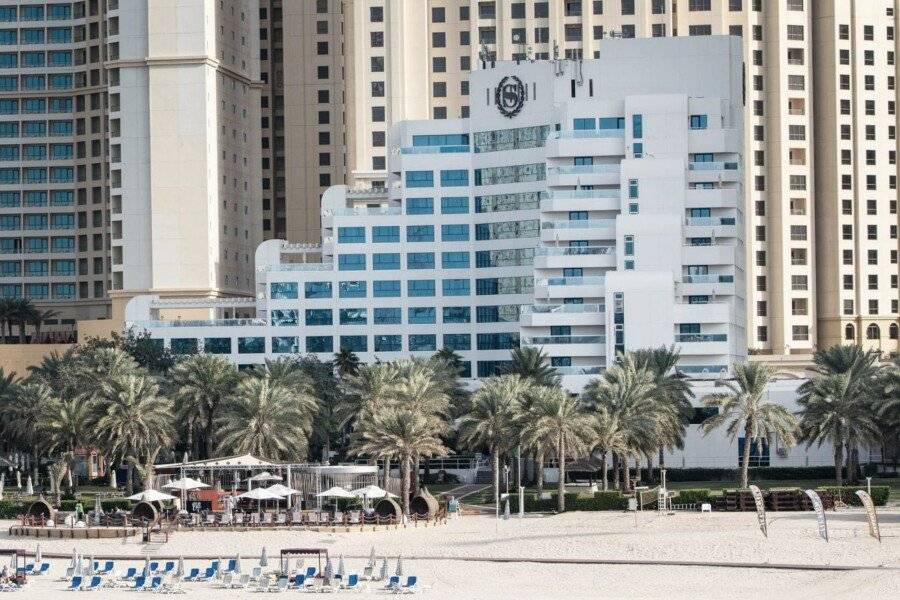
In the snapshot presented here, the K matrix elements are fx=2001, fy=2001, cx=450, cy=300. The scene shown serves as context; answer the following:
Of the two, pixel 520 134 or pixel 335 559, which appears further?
pixel 520 134

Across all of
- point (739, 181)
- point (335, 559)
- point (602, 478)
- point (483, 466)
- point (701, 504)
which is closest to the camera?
point (335, 559)

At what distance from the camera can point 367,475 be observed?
421 ft

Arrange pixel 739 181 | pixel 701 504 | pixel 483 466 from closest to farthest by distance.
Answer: pixel 701 504 → pixel 483 466 → pixel 739 181

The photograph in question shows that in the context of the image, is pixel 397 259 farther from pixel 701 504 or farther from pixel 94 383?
pixel 701 504

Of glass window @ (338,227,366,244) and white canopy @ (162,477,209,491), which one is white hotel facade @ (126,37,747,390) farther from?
white canopy @ (162,477,209,491)

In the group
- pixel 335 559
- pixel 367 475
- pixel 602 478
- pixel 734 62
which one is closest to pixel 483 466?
pixel 602 478

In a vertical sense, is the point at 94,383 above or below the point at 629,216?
below

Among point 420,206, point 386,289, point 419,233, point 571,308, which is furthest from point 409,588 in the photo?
point 420,206

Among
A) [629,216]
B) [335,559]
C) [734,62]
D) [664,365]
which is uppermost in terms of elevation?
[734,62]

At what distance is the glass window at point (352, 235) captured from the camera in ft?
591

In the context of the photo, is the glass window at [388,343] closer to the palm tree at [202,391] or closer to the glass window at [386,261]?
the glass window at [386,261]

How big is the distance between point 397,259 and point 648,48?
29.2 metres

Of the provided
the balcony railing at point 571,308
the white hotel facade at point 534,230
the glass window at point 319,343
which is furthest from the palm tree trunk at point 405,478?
the glass window at point 319,343

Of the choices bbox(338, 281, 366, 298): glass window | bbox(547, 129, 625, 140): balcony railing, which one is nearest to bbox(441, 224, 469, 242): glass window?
bbox(338, 281, 366, 298): glass window
